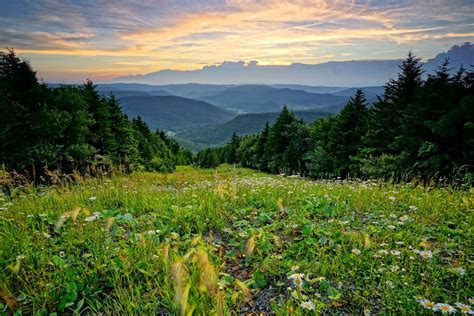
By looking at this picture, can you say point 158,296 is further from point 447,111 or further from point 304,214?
point 447,111

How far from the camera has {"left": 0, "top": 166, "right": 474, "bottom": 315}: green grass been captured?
3096 mm

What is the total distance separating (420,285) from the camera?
3.38 m

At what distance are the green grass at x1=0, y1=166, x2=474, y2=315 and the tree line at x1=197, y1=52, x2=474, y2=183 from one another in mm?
4548

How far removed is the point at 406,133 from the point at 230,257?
30581 mm

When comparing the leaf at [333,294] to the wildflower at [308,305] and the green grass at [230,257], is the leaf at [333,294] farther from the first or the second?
the wildflower at [308,305]

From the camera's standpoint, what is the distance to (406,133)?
92.7 ft

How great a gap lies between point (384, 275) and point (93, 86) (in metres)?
50.5

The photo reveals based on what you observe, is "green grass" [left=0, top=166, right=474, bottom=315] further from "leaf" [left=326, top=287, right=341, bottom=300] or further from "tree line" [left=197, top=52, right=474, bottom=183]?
"tree line" [left=197, top=52, right=474, bottom=183]

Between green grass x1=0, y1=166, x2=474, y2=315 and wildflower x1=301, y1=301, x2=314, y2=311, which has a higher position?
wildflower x1=301, y1=301, x2=314, y2=311

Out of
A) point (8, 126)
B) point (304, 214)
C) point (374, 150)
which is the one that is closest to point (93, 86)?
point (8, 126)

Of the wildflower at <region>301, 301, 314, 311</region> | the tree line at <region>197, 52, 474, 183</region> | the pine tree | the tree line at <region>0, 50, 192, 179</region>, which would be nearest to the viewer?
the wildflower at <region>301, 301, 314, 311</region>

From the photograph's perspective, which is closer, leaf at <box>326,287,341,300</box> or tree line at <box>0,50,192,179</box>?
leaf at <box>326,287,341,300</box>

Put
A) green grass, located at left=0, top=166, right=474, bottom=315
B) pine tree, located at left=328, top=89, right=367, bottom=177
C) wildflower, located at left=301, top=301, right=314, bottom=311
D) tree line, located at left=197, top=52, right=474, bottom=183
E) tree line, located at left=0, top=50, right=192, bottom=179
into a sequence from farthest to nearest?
pine tree, located at left=328, top=89, right=367, bottom=177 → tree line, located at left=0, top=50, right=192, bottom=179 → tree line, located at left=197, top=52, right=474, bottom=183 → green grass, located at left=0, top=166, right=474, bottom=315 → wildflower, located at left=301, top=301, right=314, bottom=311

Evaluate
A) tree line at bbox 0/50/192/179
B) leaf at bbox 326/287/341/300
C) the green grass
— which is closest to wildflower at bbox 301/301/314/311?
the green grass
